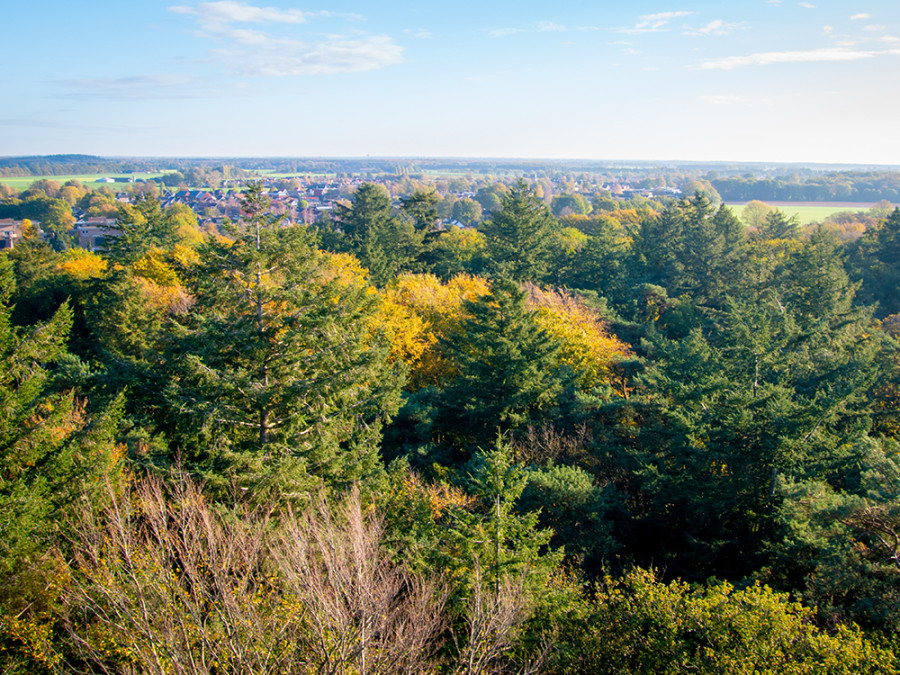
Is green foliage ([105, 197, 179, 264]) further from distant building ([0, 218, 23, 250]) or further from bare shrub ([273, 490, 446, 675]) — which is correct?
distant building ([0, 218, 23, 250])

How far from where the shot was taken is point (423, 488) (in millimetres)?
18109

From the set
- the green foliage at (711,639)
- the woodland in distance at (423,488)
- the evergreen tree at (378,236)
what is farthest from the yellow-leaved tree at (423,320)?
the green foliage at (711,639)

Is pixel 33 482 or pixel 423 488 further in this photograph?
pixel 423 488

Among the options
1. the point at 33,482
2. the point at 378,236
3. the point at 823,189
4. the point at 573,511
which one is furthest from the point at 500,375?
the point at 823,189

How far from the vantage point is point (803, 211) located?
363 ft

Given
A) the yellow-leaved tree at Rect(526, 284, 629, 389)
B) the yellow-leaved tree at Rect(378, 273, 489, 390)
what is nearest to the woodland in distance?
the yellow-leaved tree at Rect(526, 284, 629, 389)

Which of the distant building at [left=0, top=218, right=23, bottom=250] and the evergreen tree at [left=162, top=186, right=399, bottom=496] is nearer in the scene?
the evergreen tree at [left=162, top=186, right=399, bottom=496]

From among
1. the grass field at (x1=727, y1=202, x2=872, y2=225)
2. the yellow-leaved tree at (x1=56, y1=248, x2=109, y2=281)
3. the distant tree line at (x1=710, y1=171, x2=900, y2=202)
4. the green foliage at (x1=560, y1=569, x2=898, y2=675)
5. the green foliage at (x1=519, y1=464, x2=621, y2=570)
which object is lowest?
the green foliage at (x1=519, y1=464, x2=621, y2=570)

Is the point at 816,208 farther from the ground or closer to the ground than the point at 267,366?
farther from the ground

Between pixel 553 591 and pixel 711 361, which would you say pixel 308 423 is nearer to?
pixel 553 591

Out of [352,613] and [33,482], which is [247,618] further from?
[33,482]

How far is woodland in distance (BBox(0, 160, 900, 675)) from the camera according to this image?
356 inches

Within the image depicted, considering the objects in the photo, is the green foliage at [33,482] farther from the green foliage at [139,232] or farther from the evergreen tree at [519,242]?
the evergreen tree at [519,242]

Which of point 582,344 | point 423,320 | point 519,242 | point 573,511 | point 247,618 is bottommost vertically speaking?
point 573,511
